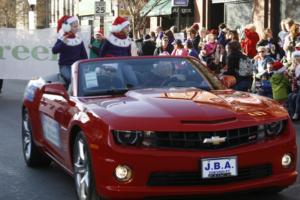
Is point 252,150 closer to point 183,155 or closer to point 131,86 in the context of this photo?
point 183,155

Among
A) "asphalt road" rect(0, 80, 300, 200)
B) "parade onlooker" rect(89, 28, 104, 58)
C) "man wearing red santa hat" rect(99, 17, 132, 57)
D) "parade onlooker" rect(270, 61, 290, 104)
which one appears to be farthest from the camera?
"parade onlooker" rect(89, 28, 104, 58)

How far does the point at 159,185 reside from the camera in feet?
16.7

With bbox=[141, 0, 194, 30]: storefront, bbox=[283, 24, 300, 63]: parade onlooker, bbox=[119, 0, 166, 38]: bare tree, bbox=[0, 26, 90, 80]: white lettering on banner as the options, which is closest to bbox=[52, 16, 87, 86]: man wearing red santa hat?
bbox=[283, 24, 300, 63]: parade onlooker

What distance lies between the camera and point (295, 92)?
40.4 feet

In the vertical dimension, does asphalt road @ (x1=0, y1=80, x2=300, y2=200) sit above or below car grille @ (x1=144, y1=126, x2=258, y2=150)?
below

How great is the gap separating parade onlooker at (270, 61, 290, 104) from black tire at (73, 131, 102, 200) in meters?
7.29

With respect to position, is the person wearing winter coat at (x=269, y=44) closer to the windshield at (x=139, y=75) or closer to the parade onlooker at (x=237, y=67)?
the parade onlooker at (x=237, y=67)

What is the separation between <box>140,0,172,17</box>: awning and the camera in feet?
101

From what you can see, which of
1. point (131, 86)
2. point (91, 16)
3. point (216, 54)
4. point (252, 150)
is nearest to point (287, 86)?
point (216, 54)

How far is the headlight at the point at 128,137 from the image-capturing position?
5.08 meters

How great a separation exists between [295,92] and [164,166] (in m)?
7.82

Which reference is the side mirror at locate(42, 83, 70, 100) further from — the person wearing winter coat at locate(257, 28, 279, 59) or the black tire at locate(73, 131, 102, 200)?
the person wearing winter coat at locate(257, 28, 279, 59)

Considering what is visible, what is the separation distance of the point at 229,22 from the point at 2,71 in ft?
38.3

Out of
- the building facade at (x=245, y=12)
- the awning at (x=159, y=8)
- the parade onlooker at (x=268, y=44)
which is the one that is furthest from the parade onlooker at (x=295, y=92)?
the awning at (x=159, y=8)
